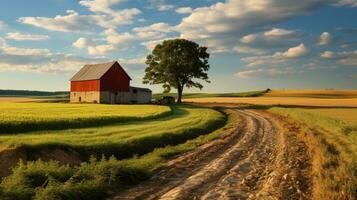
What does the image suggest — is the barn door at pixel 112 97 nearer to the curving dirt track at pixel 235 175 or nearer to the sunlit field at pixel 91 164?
the sunlit field at pixel 91 164

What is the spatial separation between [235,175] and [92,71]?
259 ft

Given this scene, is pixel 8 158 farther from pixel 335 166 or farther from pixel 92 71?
pixel 92 71

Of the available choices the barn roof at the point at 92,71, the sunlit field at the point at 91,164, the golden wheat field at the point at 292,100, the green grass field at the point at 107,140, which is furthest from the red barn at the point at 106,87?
the green grass field at the point at 107,140

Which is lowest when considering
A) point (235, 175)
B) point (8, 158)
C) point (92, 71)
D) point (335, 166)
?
point (8, 158)

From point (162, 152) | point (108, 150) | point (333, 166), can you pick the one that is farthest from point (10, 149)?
point (333, 166)

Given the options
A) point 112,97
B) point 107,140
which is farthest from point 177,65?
point 107,140

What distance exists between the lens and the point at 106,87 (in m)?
82.5

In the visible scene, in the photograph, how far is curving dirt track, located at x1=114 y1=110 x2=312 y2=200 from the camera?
1164 centimetres

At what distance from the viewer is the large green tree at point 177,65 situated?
86144 mm

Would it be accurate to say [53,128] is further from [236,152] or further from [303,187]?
[303,187]

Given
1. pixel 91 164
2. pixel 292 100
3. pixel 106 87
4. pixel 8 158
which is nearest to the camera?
pixel 91 164

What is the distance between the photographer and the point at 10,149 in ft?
60.0

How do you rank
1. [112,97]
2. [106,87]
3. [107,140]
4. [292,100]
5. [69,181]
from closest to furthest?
[69,181] → [107,140] → [106,87] → [112,97] → [292,100]

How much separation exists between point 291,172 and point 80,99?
78.1 metres
